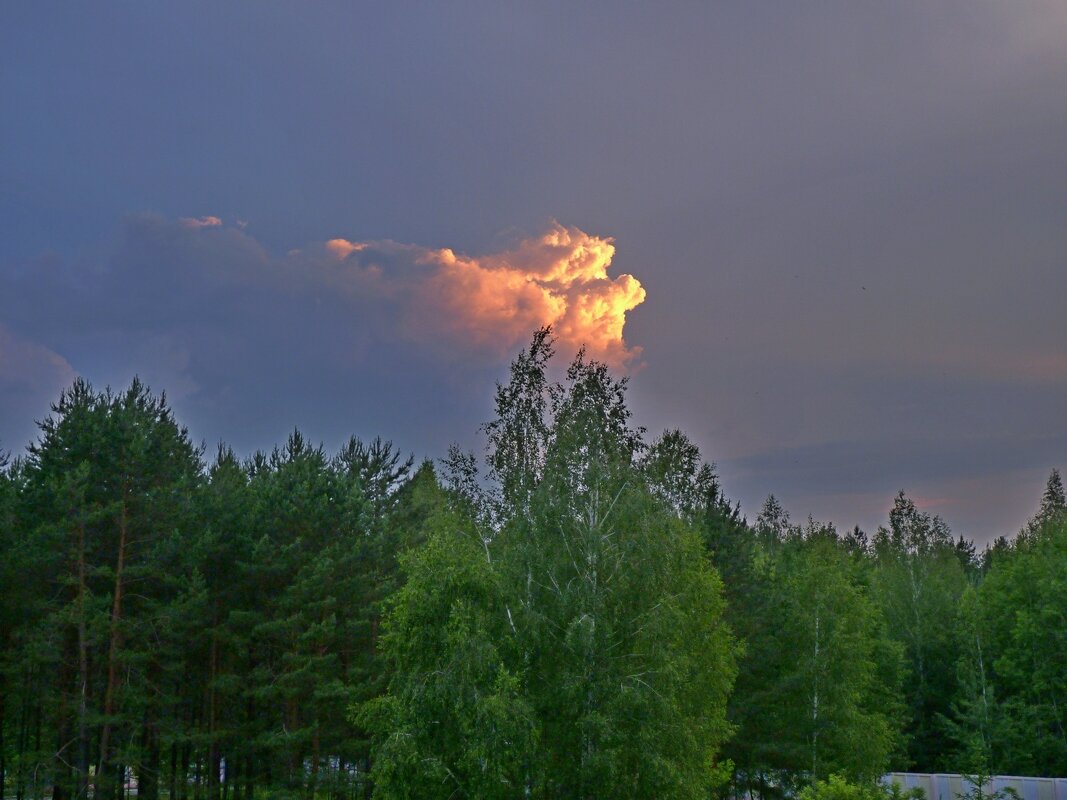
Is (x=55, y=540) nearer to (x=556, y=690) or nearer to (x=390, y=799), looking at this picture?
(x=390, y=799)

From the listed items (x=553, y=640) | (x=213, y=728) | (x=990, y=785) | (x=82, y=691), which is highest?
(x=553, y=640)

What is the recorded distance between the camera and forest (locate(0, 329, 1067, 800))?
1115 inches

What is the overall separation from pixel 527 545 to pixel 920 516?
132 m

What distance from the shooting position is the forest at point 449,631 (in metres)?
28.3

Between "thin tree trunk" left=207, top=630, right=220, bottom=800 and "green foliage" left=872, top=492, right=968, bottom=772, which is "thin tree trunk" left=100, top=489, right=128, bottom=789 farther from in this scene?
"green foliage" left=872, top=492, right=968, bottom=772

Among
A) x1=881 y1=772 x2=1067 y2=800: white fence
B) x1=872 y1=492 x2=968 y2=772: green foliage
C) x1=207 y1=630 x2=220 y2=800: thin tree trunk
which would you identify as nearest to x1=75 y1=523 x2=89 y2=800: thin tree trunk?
x1=207 y1=630 x2=220 y2=800: thin tree trunk

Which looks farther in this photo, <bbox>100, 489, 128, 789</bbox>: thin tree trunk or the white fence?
the white fence

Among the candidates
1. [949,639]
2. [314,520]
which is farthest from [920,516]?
[314,520]

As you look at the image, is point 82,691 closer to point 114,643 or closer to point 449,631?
point 114,643

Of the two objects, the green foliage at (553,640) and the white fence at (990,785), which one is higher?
the green foliage at (553,640)

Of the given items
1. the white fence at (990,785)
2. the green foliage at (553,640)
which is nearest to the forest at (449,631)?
the green foliage at (553,640)

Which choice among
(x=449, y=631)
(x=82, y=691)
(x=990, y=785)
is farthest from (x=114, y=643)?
(x=990, y=785)

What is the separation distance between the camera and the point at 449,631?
93.0ft

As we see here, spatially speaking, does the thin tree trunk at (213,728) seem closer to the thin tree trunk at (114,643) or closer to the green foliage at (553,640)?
the thin tree trunk at (114,643)
